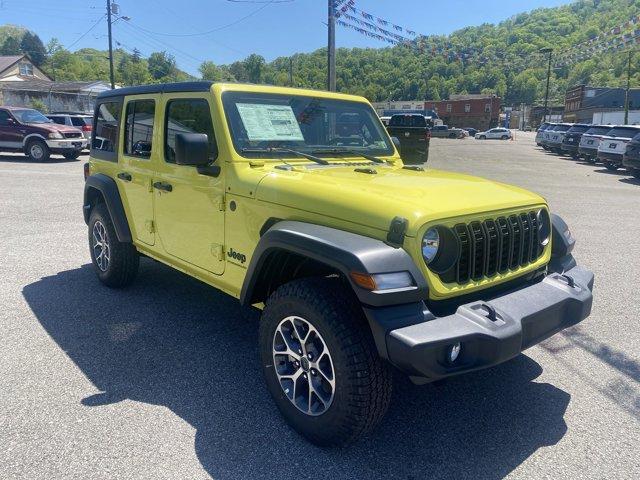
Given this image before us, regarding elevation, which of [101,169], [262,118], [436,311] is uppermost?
[262,118]

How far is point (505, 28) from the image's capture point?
42594mm

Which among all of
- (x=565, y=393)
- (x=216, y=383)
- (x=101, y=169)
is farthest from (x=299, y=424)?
(x=101, y=169)

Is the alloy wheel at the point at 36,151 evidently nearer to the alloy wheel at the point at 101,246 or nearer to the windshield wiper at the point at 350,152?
the alloy wheel at the point at 101,246

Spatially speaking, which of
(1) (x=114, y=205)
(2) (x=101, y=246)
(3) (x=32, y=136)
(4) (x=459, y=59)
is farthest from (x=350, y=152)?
(4) (x=459, y=59)

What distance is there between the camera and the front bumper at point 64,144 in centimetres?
1688

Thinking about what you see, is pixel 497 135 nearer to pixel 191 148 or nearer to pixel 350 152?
pixel 350 152

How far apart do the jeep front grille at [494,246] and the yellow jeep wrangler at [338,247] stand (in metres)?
0.01

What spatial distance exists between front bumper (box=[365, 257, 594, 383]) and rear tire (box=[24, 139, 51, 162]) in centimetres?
1776

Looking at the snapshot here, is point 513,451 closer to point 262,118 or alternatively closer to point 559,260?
point 559,260

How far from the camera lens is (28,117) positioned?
17016mm

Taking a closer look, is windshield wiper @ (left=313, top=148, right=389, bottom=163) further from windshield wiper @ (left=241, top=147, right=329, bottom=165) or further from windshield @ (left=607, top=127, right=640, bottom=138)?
windshield @ (left=607, top=127, right=640, bottom=138)

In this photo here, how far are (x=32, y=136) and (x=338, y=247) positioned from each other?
17.7m

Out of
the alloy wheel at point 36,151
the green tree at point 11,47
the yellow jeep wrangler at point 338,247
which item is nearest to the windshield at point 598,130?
the yellow jeep wrangler at point 338,247

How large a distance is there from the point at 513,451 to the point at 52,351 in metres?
3.16
